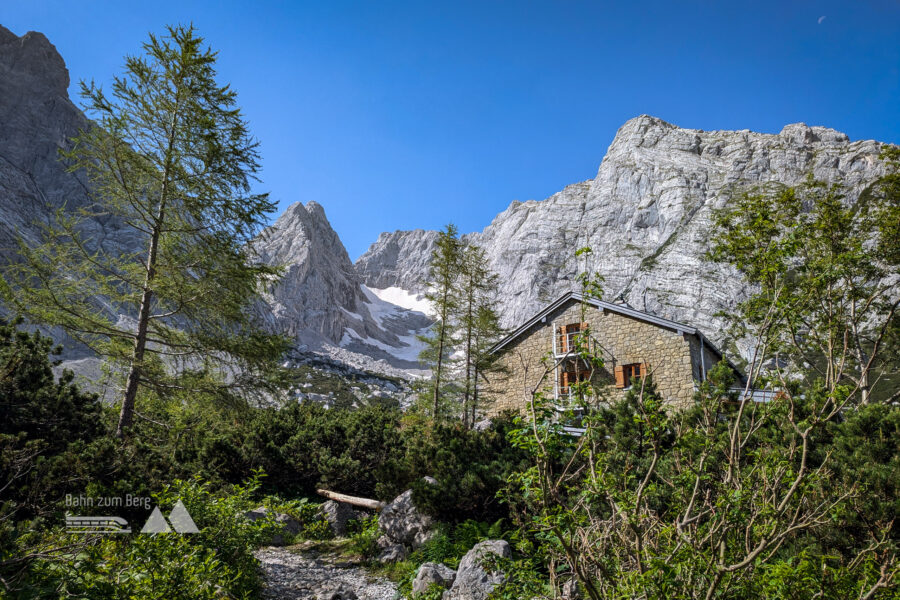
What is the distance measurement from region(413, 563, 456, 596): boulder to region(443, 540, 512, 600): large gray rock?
24.4 inches

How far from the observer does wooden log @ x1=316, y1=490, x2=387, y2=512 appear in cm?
1022

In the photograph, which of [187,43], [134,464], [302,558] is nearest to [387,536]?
[302,558]

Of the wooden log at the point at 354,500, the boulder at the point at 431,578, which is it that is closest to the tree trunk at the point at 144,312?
the wooden log at the point at 354,500

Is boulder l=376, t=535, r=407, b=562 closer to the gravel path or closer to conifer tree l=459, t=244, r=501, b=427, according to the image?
the gravel path

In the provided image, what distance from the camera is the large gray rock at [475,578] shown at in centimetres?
523

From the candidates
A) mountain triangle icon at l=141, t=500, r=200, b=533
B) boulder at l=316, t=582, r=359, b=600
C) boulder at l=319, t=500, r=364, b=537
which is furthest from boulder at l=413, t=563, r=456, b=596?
boulder at l=319, t=500, r=364, b=537

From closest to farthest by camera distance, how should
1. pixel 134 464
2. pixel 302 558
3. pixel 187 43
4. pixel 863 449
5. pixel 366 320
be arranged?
pixel 863 449 < pixel 134 464 < pixel 302 558 < pixel 187 43 < pixel 366 320

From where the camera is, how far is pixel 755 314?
393 cm

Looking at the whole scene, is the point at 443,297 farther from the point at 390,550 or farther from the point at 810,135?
the point at 810,135

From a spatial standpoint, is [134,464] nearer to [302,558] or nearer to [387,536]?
[302,558]

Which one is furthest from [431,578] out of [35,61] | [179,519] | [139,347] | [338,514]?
[35,61]

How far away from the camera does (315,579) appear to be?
7.35m

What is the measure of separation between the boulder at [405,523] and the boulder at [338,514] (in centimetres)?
183

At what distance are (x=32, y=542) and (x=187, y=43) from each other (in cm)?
949
